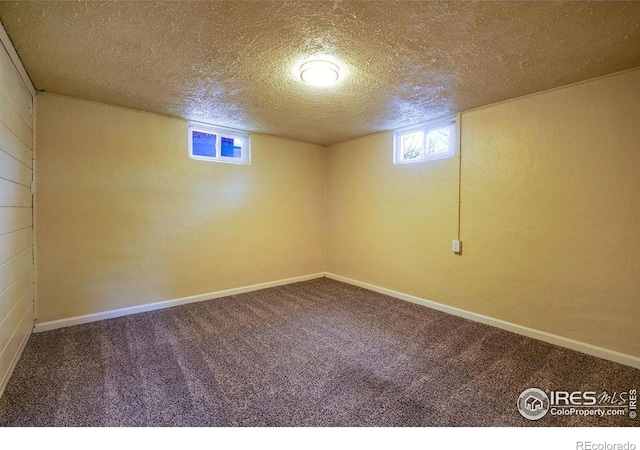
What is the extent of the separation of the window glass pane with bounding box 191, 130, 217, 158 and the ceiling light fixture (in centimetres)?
187

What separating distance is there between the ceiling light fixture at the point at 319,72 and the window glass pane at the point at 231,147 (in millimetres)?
1864

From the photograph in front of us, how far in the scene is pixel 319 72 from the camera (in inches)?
82.1

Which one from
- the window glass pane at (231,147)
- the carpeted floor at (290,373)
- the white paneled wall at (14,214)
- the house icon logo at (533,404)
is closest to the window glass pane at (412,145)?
the carpeted floor at (290,373)

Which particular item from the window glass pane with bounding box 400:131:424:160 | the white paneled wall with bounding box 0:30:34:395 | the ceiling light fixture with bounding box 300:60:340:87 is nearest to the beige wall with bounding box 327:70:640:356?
the window glass pane with bounding box 400:131:424:160

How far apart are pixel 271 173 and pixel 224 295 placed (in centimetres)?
177

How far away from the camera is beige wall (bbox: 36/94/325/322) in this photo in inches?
105

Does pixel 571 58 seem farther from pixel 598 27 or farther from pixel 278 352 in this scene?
pixel 278 352

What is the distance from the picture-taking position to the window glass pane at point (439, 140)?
10.6ft

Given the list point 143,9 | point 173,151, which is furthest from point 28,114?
point 143,9

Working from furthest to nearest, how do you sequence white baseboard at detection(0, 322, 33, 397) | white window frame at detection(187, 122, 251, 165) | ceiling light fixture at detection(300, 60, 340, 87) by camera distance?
white window frame at detection(187, 122, 251, 165) → ceiling light fixture at detection(300, 60, 340, 87) → white baseboard at detection(0, 322, 33, 397)

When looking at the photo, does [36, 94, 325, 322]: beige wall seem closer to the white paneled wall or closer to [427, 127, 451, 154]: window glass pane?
the white paneled wall

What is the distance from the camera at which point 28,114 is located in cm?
238
